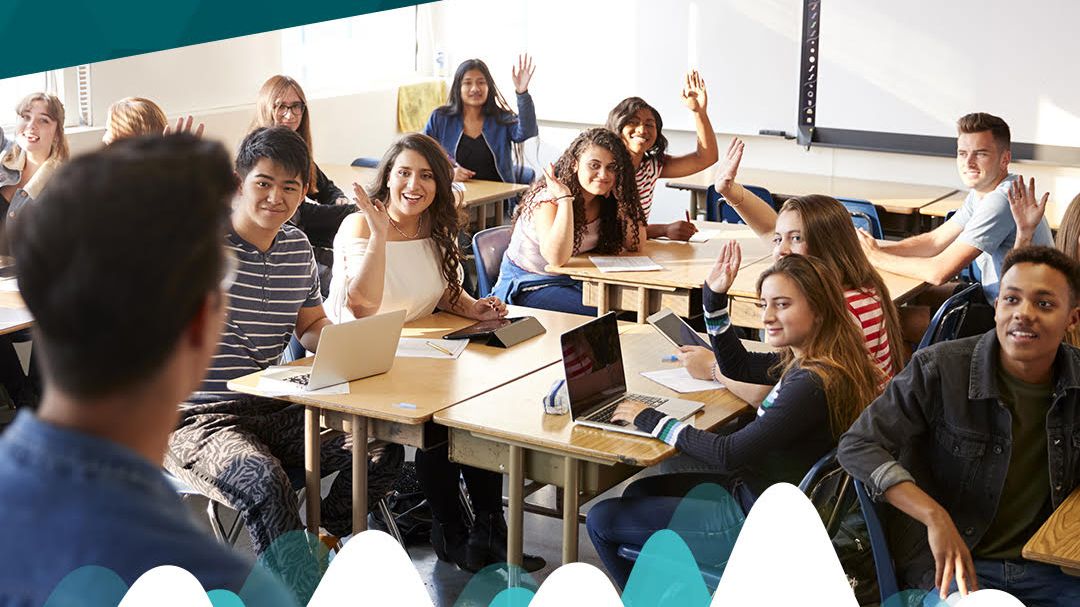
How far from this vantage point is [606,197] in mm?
5418

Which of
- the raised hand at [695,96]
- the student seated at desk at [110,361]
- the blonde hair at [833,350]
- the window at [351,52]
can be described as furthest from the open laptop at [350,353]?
the window at [351,52]

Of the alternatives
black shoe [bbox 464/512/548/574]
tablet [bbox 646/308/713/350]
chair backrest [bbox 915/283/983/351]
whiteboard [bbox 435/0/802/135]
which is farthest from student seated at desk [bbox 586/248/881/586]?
whiteboard [bbox 435/0/802/135]

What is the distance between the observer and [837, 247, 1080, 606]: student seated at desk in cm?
280

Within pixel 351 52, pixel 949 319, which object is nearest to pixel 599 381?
pixel 949 319

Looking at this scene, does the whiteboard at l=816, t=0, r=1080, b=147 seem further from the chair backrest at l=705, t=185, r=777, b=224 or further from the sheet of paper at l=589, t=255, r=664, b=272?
the sheet of paper at l=589, t=255, r=664, b=272

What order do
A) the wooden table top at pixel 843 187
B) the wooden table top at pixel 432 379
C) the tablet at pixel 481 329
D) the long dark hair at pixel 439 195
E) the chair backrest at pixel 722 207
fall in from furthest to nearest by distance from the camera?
the wooden table top at pixel 843 187, the chair backrest at pixel 722 207, the long dark hair at pixel 439 195, the tablet at pixel 481 329, the wooden table top at pixel 432 379

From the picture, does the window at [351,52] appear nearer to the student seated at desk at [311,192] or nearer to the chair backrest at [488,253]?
the student seated at desk at [311,192]

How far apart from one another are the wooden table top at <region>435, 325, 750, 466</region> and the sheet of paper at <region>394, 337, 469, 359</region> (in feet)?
1.08

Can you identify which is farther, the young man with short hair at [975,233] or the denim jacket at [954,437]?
the young man with short hair at [975,233]

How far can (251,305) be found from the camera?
12.5ft

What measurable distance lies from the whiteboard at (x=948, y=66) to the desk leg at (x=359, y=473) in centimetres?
559

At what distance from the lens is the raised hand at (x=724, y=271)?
143 inches

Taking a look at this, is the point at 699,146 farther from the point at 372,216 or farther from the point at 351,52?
the point at 351,52

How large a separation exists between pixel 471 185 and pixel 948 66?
3.10 metres
